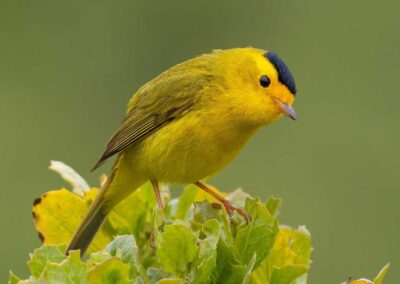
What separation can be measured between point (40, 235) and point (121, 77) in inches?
381

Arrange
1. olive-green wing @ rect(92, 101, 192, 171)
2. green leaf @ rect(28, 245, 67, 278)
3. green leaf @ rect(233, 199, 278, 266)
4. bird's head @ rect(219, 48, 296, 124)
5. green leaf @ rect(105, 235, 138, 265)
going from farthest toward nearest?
1. olive-green wing @ rect(92, 101, 192, 171)
2. bird's head @ rect(219, 48, 296, 124)
3. green leaf @ rect(233, 199, 278, 266)
4. green leaf @ rect(105, 235, 138, 265)
5. green leaf @ rect(28, 245, 67, 278)

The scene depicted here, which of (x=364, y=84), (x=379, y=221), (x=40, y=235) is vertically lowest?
(x=379, y=221)

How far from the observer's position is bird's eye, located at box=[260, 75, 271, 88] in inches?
190

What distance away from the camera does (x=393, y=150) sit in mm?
11422

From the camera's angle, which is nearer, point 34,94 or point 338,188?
point 338,188

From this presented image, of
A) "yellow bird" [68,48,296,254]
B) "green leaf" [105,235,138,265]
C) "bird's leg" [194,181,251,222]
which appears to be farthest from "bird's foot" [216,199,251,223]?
"yellow bird" [68,48,296,254]

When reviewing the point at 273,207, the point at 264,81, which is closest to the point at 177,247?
the point at 273,207

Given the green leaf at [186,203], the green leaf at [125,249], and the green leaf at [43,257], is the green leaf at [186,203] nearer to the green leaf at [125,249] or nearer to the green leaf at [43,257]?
the green leaf at [125,249]

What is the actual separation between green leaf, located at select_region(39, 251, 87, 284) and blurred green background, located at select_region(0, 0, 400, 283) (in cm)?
638

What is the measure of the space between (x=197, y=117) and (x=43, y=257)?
207 centimetres

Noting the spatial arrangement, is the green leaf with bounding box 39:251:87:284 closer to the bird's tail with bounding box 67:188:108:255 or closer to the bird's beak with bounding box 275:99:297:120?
the bird's tail with bounding box 67:188:108:255

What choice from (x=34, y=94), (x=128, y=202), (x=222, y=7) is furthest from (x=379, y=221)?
(x=222, y=7)

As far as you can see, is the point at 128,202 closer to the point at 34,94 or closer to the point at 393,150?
the point at 393,150

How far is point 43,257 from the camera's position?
2770mm
